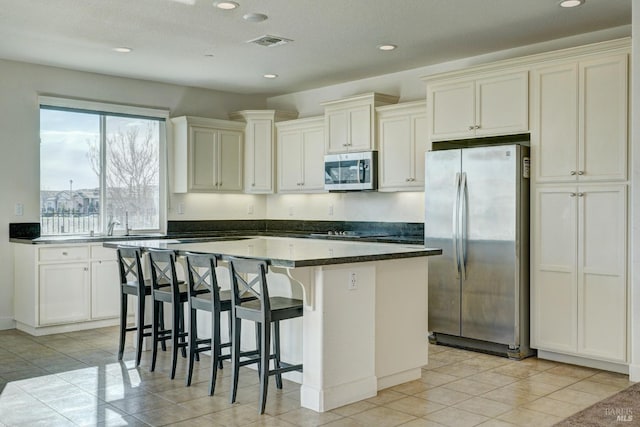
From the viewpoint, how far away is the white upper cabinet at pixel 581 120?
439 centimetres

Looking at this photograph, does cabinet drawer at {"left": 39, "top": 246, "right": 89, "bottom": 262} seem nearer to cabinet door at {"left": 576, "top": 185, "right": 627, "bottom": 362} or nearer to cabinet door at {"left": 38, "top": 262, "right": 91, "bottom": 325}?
cabinet door at {"left": 38, "top": 262, "right": 91, "bottom": 325}

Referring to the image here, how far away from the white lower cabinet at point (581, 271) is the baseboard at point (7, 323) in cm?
498

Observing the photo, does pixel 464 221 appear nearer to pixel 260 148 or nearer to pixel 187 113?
pixel 260 148

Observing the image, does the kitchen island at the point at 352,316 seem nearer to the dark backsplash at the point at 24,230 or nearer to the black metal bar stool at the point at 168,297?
the black metal bar stool at the point at 168,297

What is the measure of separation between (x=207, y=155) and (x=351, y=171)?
1.87 meters

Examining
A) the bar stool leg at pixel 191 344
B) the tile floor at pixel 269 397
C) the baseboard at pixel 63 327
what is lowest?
the tile floor at pixel 269 397

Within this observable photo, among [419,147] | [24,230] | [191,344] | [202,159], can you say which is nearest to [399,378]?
[191,344]

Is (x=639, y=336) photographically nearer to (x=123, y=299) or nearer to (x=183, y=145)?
(x=123, y=299)

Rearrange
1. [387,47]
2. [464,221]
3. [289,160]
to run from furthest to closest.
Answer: [289,160] → [387,47] → [464,221]

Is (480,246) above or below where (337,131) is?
below

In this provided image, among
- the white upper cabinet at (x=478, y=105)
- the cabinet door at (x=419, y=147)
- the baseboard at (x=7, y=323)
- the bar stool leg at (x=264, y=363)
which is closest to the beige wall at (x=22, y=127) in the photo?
the baseboard at (x=7, y=323)

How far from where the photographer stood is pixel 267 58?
5.88 m

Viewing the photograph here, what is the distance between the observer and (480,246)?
502cm

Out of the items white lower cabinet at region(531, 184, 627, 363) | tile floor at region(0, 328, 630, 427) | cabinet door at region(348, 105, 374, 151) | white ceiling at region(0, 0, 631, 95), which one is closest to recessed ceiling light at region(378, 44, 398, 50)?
white ceiling at region(0, 0, 631, 95)
